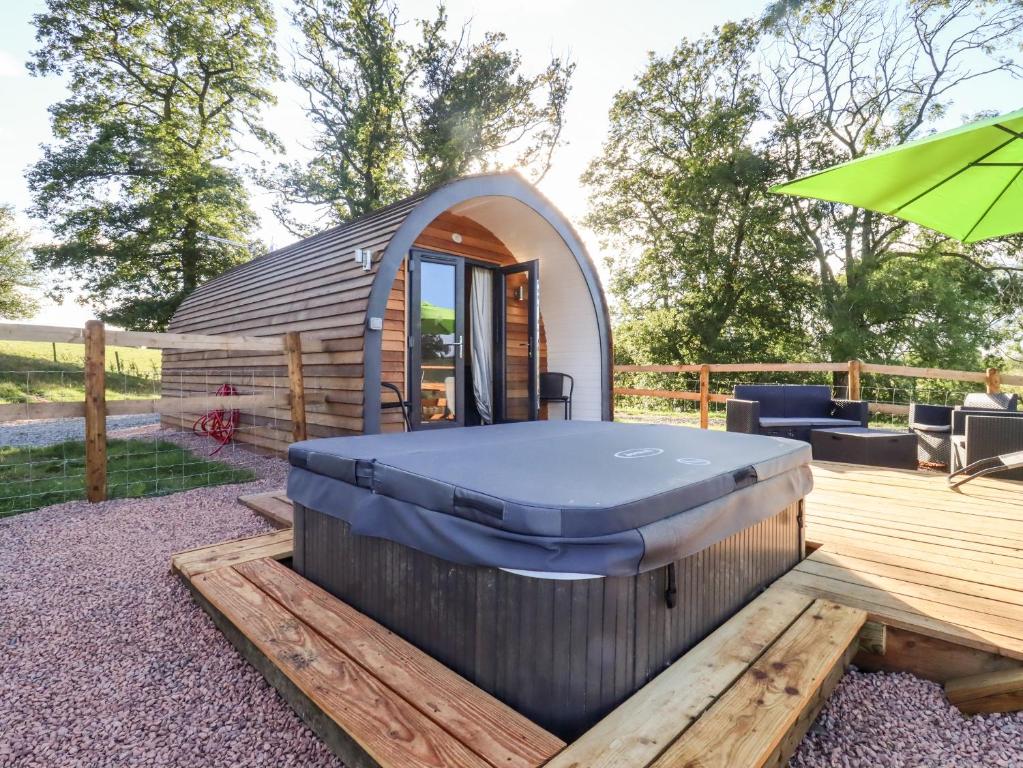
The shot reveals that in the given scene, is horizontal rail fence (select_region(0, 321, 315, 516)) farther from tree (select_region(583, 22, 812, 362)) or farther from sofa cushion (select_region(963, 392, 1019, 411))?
tree (select_region(583, 22, 812, 362))

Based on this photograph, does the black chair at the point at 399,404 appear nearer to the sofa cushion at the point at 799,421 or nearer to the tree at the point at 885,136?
the sofa cushion at the point at 799,421

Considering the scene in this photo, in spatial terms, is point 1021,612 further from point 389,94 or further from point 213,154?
point 213,154

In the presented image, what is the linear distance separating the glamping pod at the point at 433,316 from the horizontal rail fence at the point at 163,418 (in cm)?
8

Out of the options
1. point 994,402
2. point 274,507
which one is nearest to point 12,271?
point 274,507

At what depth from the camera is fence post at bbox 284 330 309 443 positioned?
4.20 meters

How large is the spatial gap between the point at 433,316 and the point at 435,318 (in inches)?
1.2

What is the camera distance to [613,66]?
13.0m

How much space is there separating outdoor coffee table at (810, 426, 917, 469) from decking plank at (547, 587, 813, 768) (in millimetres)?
2952

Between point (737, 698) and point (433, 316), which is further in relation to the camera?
point (433, 316)

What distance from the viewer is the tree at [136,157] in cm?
1166

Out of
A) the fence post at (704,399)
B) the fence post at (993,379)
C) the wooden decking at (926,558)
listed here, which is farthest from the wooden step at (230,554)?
the fence post at (993,379)

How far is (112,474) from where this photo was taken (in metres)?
4.09

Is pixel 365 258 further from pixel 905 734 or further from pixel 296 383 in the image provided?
pixel 905 734

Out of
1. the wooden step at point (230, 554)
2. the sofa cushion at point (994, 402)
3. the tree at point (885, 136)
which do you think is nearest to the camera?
the wooden step at point (230, 554)
